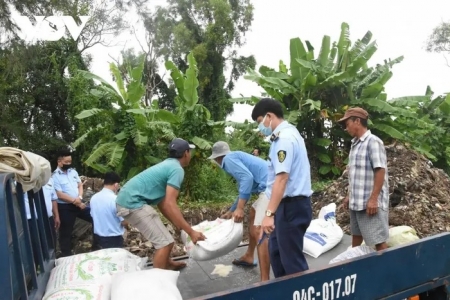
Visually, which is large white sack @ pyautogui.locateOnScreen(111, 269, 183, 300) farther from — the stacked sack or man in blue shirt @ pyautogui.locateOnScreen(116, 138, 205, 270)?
man in blue shirt @ pyautogui.locateOnScreen(116, 138, 205, 270)

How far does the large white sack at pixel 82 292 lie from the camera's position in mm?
1905

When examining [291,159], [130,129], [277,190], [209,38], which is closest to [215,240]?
[277,190]

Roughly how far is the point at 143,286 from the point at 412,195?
6206mm

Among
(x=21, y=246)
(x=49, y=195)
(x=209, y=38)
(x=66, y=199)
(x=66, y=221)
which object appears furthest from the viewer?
(x=209, y=38)

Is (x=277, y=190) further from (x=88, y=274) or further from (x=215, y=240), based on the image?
(x=88, y=274)

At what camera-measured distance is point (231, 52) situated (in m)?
20.3

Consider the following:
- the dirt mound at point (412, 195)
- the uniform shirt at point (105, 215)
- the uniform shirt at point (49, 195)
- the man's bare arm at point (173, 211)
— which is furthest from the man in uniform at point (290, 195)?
the dirt mound at point (412, 195)

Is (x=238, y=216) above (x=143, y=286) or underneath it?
underneath

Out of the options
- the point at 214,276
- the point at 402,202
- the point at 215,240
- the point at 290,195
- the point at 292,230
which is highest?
the point at 290,195

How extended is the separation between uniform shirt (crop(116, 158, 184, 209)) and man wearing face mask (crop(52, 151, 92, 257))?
6.38 ft

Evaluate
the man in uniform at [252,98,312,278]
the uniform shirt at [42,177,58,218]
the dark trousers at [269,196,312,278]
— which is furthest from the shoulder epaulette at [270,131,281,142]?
the uniform shirt at [42,177,58,218]

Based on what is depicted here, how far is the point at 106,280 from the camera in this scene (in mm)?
2127

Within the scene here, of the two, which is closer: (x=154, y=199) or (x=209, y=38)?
(x=154, y=199)

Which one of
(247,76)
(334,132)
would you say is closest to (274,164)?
(247,76)
